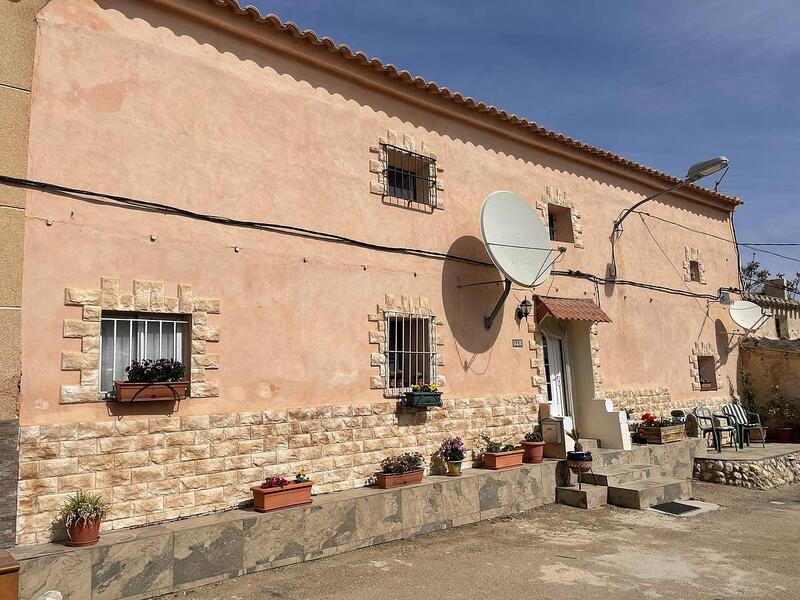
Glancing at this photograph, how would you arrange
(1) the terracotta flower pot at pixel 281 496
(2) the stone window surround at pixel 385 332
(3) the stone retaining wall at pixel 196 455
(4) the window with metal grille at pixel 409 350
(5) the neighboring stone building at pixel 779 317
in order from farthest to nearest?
(5) the neighboring stone building at pixel 779 317, (4) the window with metal grille at pixel 409 350, (2) the stone window surround at pixel 385 332, (1) the terracotta flower pot at pixel 281 496, (3) the stone retaining wall at pixel 196 455

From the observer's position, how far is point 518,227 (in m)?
9.26

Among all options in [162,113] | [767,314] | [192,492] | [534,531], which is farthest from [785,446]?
[162,113]

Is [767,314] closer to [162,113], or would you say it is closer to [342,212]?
[342,212]

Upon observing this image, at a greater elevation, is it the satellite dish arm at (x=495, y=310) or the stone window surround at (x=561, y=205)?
the stone window surround at (x=561, y=205)

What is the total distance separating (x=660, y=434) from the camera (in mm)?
11078

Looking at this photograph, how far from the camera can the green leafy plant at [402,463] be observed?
7.57m

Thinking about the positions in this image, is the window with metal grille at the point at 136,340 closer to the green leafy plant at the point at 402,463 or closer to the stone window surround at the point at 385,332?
the stone window surround at the point at 385,332

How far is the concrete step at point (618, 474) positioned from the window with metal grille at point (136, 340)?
21.0 feet

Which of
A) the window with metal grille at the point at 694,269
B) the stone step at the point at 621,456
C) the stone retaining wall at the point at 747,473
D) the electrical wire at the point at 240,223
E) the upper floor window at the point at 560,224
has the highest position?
the upper floor window at the point at 560,224

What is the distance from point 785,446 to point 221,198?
13.1 meters

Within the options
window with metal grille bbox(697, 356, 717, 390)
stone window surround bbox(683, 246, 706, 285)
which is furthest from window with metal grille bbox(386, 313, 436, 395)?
window with metal grille bbox(697, 356, 717, 390)

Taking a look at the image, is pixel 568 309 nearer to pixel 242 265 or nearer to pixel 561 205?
pixel 561 205

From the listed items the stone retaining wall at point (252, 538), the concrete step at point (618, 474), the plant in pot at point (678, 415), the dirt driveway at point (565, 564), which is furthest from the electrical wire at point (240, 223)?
the dirt driveway at point (565, 564)

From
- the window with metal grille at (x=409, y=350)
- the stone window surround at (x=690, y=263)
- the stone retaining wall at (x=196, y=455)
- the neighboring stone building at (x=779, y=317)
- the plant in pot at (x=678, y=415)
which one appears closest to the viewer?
the stone retaining wall at (x=196, y=455)
